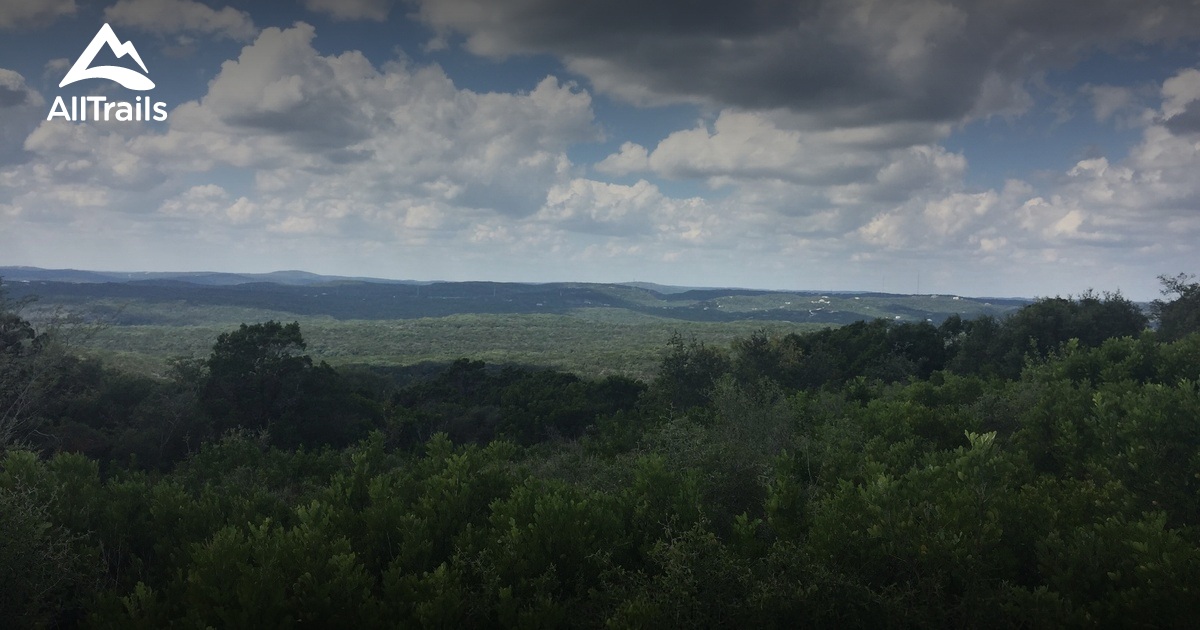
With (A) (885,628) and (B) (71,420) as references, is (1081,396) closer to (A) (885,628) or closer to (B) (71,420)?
(A) (885,628)

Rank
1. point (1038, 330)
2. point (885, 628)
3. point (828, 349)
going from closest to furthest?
point (885, 628), point (1038, 330), point (828, 349)

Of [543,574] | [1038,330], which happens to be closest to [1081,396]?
[543,574]

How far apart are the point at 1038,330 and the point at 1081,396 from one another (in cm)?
3059

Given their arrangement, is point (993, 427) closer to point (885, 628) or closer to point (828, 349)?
point (885, 628)

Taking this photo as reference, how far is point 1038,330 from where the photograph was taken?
4412cm

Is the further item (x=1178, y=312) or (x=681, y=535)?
(x=1178, y=312)

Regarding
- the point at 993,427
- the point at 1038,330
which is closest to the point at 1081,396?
the point at 993,427

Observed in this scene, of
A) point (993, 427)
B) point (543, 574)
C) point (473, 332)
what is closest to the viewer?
point (543, 574)

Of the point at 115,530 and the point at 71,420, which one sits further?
the point at 71,420

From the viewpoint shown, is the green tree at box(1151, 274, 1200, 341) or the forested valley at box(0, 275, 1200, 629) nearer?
the forested valley at box(0, 275, 1200, 629)

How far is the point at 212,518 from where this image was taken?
11.6 meters

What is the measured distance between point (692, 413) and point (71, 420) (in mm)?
28150

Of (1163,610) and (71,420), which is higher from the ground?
(1163,610)

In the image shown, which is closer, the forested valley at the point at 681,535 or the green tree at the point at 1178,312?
the forested valley at the point at 681,535
